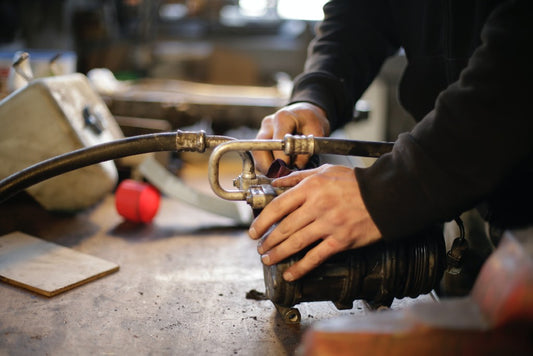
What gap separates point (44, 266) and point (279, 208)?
0.61 metres

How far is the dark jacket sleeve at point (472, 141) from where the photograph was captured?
0.68 m

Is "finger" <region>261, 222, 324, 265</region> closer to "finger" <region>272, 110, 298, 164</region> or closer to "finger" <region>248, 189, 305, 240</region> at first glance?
"finger" <region>248, 189, 305, 240</region>

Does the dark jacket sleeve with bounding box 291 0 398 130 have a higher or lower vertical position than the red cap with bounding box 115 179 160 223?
higher

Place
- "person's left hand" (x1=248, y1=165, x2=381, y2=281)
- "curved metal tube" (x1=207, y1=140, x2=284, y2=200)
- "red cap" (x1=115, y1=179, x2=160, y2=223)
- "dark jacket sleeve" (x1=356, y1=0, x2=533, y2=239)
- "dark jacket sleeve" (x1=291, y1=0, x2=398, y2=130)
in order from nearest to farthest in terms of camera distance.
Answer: "dark jacket sleeve" (x1=356, y1=0, x2=533, y2=239)
"person's left hand" (x1=248, y1=165, x2=381, y2=281)
"curved metal tube" (x1=207, y1=140, x2=284, y2=200)
"dark jacket sleeve" (x1=291, y1=0, x2=398, y2=130)
"red cap" (x1=115, y1=179, x2=160, y2=223)

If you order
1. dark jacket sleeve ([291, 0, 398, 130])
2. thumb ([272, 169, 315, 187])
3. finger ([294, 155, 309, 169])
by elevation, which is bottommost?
finger ([294, 155, 309, 169])

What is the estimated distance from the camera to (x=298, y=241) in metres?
0.81

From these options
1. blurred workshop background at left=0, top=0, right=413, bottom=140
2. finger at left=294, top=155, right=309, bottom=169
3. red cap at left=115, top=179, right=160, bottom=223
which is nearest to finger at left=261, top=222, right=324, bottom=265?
finger at left=294, top=155, right=309, bottom=169

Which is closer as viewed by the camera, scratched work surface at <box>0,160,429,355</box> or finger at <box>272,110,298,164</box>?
scratched work surface at <box>0,160,429,355</box>

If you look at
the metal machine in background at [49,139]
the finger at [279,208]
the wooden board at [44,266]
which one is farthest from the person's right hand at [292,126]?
the metal machine in background at [49,139]

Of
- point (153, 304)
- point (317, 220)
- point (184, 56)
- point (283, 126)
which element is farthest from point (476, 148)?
point (184, 56)

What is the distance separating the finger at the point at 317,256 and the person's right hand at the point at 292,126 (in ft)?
1.06

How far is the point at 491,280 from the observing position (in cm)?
57

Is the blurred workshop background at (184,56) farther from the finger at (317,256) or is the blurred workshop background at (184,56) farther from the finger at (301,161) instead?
the finger at (317,256)

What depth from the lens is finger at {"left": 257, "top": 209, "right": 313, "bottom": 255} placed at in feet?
2.66
